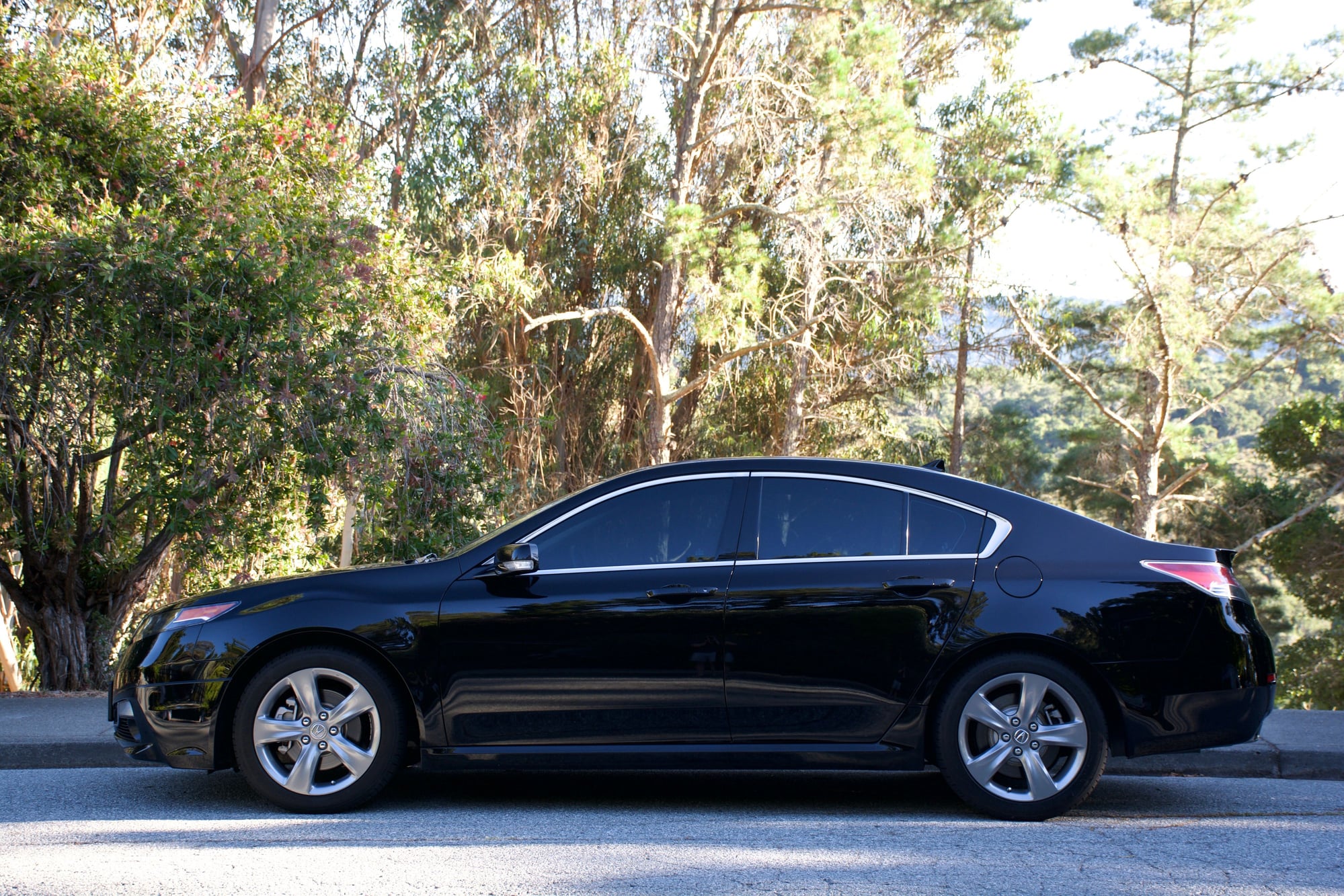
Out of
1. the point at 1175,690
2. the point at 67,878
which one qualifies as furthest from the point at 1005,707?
the point at 67,878

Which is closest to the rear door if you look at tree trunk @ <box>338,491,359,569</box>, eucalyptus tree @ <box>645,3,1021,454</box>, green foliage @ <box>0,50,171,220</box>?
tree trunk @ <box>338,491,359,569</box>

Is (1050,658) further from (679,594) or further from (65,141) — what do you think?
(65,141)

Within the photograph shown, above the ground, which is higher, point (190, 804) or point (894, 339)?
point (894, 339)

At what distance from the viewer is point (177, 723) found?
201 inches

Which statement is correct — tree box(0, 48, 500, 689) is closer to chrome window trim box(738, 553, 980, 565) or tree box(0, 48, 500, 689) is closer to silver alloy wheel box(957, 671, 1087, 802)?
chrome window trim box(738, 553, 980, 565)

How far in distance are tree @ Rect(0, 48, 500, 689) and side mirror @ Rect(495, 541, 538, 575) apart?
12.2 ft

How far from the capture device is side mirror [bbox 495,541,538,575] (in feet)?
16.6

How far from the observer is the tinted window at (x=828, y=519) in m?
5.17

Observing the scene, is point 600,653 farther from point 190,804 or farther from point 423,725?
point 190,804

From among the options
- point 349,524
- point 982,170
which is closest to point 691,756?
point 349,524

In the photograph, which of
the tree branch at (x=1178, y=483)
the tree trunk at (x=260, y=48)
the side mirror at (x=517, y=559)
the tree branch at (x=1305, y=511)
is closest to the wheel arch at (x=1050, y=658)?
the side mirror at (x=517, y=559)

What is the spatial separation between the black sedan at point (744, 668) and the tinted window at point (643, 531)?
0.03 m

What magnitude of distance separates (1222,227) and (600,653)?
23356 mm

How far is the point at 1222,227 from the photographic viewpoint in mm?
24500
